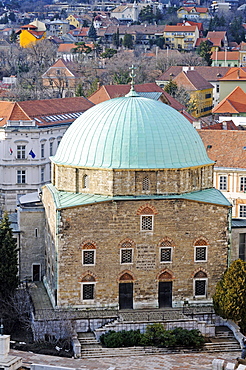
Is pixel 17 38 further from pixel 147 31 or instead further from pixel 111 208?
pixel 111 208

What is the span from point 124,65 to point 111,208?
102 m

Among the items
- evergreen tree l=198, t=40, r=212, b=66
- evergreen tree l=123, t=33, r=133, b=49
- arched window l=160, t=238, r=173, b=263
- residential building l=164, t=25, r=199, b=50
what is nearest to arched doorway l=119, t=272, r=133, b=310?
arched window l=160, t=238, r=173, b=263

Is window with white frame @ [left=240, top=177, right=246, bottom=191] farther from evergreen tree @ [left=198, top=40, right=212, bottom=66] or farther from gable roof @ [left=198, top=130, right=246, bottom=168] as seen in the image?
evergreen tree @ [left=198, top=40, right=212, bottom=66]

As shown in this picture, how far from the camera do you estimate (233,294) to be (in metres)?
49.8

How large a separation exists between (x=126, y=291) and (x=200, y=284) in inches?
162

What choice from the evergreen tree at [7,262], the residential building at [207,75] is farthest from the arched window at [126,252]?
the residential building at [207,75]

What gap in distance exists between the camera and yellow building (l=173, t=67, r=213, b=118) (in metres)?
124

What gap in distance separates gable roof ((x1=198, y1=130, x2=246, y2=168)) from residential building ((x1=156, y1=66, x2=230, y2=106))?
57.5m

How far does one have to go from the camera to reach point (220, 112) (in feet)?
339

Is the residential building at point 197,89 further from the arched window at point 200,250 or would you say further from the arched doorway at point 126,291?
the arched doorway at point 126,291

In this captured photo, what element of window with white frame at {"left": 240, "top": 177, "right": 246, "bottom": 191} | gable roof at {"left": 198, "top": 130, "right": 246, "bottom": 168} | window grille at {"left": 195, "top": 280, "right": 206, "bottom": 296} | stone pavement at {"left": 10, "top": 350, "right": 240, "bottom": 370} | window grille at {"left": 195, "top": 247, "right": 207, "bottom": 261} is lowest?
stone pavement at {"left": 10, "top": 350, "right": 240, "bottom": 370}

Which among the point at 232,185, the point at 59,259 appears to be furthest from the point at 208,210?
the point at 232,185

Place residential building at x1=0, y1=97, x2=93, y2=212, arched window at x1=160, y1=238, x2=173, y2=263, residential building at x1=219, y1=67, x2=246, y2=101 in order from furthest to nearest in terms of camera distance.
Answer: residential building at x1=219, y1=67, x2=246, y2=101 < residential building at x1=0, y1=97, x2=93, y2=212 < arched window at x1=160, y1=238, x2=173, y2=263

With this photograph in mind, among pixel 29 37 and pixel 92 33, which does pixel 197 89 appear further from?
pixel 92 33
